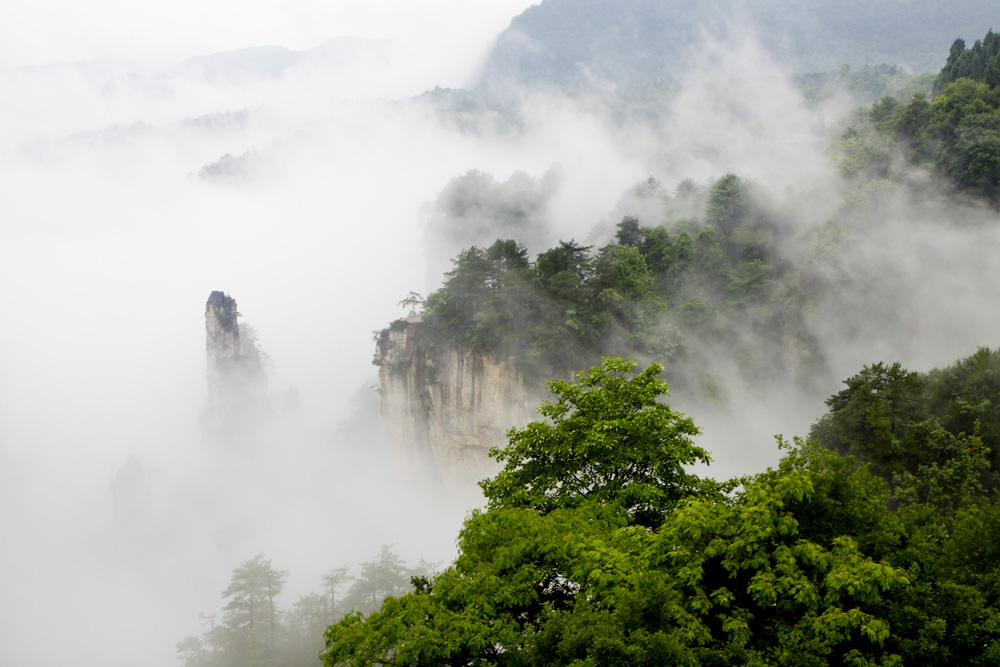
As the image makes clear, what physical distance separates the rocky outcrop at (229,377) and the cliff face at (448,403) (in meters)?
39.0

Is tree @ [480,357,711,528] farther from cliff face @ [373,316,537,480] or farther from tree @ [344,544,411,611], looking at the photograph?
tree @ [344,544,411,611]

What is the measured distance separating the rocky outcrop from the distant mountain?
107 m

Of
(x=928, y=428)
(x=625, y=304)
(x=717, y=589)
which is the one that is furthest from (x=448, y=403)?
(x=717, y=589)

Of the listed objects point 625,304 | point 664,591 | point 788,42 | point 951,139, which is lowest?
point 664,591

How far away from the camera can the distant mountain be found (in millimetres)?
155250

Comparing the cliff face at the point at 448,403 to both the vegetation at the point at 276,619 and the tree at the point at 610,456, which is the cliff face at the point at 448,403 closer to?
the vegetation at the point at 276,619

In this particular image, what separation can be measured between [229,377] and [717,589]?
82.2m

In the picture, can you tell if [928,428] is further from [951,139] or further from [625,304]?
[951,139]

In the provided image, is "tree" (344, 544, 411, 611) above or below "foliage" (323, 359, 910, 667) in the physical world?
above

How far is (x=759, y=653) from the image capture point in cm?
711

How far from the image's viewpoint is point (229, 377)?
81.2 m

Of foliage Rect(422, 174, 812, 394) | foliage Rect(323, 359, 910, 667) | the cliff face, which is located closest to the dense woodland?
foliage Rect(323, 359, 910, 667)

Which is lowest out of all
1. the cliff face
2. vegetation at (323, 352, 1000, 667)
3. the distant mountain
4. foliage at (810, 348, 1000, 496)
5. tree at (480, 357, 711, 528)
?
vegetation at (323, 352, 1000, 667)

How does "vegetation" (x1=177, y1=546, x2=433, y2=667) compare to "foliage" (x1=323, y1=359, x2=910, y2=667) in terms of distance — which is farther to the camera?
"vegetation" (x1=177, y1=546, x2=433, y2=667)
